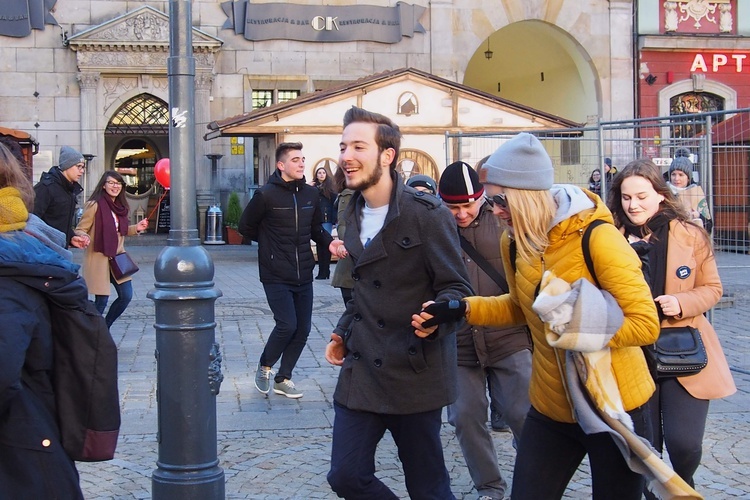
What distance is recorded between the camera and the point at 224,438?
21.8ft

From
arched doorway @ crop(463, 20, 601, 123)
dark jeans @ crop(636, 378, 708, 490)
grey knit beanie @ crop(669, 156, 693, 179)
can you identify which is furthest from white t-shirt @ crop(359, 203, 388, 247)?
arched doorway @ crop(463, 20, 601, 123)

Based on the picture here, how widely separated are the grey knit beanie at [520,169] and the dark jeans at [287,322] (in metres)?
4.01

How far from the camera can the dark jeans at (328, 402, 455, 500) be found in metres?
3.99

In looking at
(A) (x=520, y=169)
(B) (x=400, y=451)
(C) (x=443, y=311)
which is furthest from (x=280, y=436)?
(A) (x=520, y=169)

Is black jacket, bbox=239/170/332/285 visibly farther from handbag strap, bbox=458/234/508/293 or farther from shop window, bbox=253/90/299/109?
shop window, bbox=253/90/299/109

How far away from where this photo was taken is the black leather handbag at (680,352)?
4.48m

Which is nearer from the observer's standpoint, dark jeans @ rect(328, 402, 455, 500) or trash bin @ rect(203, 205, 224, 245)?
dark jeans @ rect(328, 402, 455, 500)

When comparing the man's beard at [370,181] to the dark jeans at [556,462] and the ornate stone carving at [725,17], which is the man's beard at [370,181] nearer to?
the dark jeans at [556,462]

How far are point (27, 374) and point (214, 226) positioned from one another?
21551 millimetres

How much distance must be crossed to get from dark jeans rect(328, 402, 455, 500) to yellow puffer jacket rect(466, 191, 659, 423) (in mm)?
498

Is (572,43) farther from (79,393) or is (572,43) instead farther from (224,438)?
(79,393)

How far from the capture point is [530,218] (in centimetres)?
368

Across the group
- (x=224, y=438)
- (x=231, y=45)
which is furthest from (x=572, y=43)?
(x=224, y=438)

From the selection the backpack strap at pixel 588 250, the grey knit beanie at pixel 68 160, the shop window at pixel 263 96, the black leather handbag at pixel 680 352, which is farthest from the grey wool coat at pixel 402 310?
the shop window at pixel 263 96
